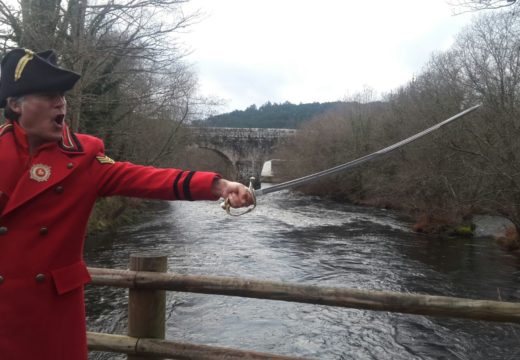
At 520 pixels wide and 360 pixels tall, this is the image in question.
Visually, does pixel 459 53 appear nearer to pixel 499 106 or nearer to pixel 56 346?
pixel 499 106

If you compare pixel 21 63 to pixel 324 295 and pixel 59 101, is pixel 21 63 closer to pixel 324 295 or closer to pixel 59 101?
pixel 59 101

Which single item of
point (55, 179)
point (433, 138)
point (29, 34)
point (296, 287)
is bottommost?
point (296, 287)

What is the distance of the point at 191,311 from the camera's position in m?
7.98

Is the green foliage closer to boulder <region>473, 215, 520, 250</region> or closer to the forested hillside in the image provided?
boulder <region>473, 215, 520, 250</region>

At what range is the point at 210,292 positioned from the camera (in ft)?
9.70

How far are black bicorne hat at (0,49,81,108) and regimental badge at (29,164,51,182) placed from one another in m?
0.28

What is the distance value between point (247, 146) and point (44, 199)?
4523cm

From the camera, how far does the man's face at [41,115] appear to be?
1704mm

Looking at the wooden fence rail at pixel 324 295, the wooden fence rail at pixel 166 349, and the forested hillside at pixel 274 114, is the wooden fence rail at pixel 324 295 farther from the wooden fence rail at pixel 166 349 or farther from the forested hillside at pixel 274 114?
the forested hillside at pixel 274 114

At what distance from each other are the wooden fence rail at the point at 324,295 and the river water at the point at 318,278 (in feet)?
13.0

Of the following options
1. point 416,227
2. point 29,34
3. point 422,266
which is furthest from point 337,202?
point 29,34

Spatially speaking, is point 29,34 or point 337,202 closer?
point 29,34

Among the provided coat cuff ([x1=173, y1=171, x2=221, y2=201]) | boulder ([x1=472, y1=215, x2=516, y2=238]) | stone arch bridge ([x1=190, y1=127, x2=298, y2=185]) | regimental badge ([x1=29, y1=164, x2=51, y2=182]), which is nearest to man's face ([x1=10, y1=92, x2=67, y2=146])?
regimental badge ([x1=29, y1=164, x2=51, y2=182])

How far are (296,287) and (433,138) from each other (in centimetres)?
1734
